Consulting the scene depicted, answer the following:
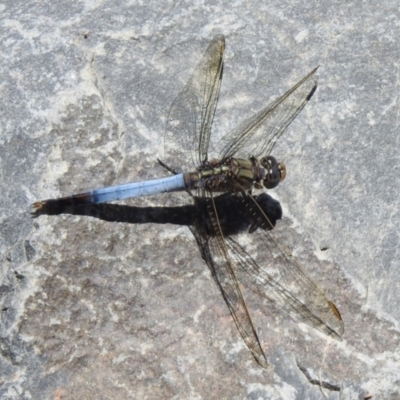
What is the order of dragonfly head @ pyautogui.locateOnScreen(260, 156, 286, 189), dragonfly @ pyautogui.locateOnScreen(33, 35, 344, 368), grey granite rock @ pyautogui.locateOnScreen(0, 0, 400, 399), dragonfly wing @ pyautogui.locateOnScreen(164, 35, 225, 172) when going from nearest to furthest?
grey granite rock @ pyautogui.locateOnScreen(0, 0, 400, 399) → dragonfly @ pyautogui.locateOnScreen(33, 35, 344, 368) → dragonfly head @ pyautogui.locateOnScreen(260, 156, 286, 189) → dragonfly wing @ pyautogui.locateOnScreen(164, 35, 225, 172)

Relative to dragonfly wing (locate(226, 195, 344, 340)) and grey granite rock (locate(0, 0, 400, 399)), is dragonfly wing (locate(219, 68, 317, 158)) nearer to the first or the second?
grey granite rock (locate(0, 0, 400, 399))

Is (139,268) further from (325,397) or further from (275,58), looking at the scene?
(275,58)

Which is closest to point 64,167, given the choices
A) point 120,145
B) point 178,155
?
point 120,145

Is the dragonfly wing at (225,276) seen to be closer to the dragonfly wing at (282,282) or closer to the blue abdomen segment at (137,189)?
the dragonfly wing at (282,282)

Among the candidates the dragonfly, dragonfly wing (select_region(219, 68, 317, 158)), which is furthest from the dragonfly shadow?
dragonfly wing (select_region(219, 68, 317, 158))

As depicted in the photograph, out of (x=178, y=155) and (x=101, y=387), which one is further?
(x=178, y=155)

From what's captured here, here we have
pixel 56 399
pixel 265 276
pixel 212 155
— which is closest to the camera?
pixel 56 399

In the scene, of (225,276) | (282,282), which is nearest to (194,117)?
(225,276)

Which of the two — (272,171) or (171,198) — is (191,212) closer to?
(171,198)
